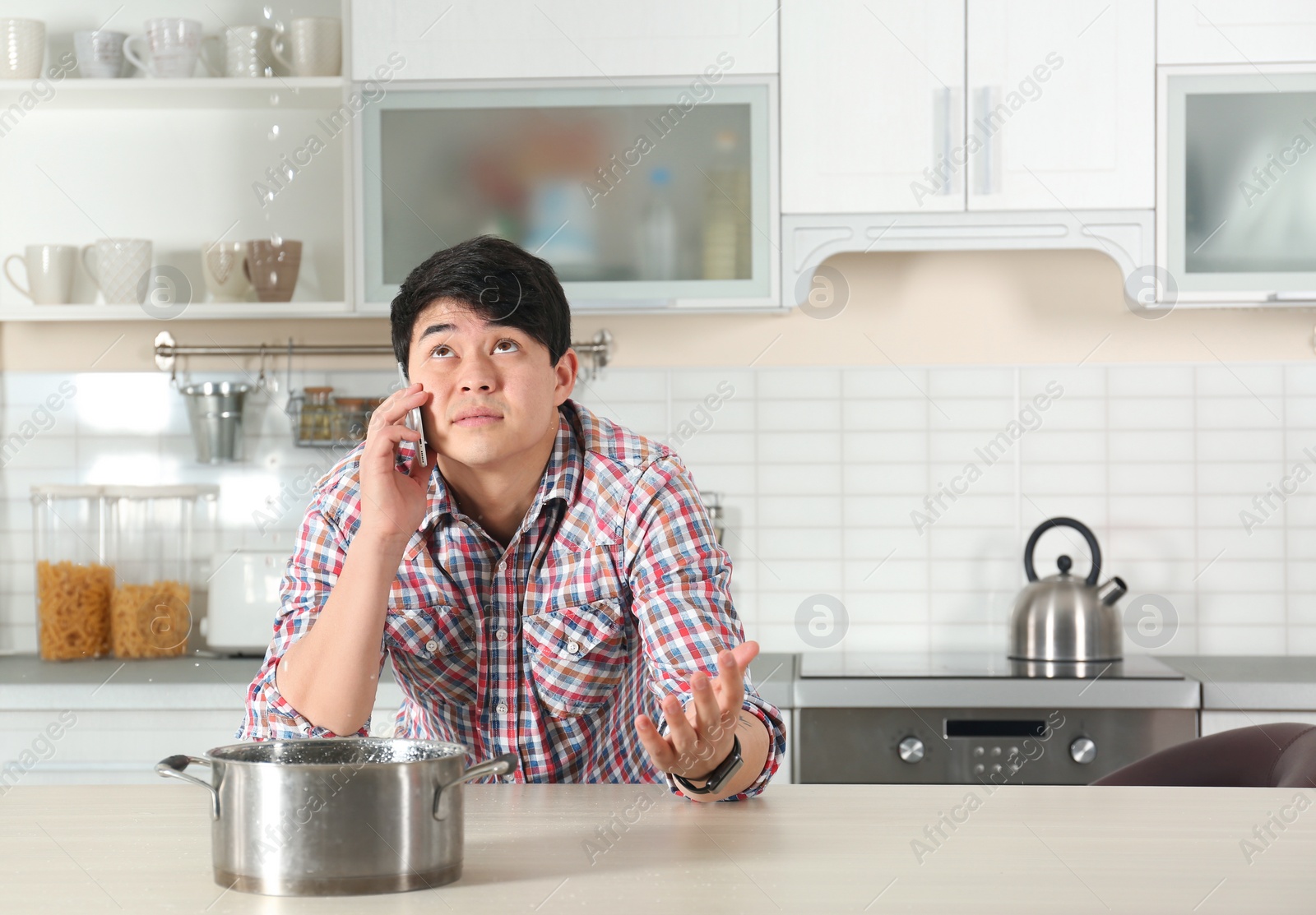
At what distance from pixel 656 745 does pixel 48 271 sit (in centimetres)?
207

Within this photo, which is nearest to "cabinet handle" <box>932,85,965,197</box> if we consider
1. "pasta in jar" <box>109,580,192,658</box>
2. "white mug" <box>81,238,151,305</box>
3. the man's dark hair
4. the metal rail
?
the metal rail

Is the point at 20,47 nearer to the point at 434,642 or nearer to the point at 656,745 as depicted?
the point at 434,642

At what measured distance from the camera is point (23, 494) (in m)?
2.77

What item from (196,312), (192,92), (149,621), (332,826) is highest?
(192,92)

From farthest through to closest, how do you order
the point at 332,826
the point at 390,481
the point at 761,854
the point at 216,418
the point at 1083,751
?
the point at 216,418 < the point at 1083,751 < the point at 390,481 < the point at 761,854 < the point at 332,826

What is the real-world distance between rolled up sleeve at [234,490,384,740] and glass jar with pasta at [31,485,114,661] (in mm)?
1337

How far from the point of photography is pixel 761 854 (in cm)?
97

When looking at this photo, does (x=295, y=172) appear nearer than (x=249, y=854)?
No

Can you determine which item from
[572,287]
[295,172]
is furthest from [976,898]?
[295,172]

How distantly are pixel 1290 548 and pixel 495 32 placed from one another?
194 centimetres

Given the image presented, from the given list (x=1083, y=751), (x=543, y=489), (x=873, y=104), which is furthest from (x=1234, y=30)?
(x=543, y=489)

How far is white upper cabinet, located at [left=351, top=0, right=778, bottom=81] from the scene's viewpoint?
2469 millimetres

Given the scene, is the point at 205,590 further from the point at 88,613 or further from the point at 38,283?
the point at 38,283

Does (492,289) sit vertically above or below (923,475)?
above
